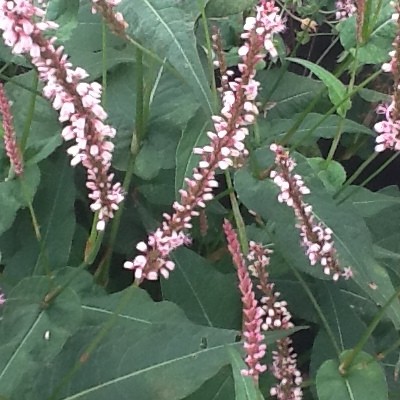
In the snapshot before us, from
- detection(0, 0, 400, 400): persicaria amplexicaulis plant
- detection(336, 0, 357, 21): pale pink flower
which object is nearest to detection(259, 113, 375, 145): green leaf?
detection(0, 0, 400, 400): persicaria amplexicaulis plant

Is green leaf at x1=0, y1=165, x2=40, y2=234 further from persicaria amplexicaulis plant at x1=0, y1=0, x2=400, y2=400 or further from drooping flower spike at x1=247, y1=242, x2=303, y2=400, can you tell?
drooping flower spike at x1=247, y1=242, x2=303, y2=400

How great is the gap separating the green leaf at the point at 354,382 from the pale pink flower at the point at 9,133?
27cm

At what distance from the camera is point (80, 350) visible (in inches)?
22.5

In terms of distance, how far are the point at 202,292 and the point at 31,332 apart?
190 millimetres

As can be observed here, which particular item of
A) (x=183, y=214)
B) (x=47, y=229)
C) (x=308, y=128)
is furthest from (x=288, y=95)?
(x=183, y=214)

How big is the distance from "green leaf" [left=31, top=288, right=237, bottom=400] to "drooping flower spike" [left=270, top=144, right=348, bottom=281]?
0.09m

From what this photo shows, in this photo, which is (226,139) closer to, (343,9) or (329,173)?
(329,173)

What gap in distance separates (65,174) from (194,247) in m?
0.16

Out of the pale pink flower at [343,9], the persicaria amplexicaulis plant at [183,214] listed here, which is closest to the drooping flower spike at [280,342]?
the persicaria amplexicaulis plant at [183,214]

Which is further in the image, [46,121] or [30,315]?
[46,121]

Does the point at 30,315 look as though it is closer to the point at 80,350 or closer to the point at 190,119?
the point at 80,350

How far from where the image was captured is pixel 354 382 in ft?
1.73

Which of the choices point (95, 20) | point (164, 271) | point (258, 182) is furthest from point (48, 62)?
point (95, 20)

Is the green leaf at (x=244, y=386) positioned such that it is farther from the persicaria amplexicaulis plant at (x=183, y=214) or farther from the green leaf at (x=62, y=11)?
the green leaf at (x=62, y=11)
